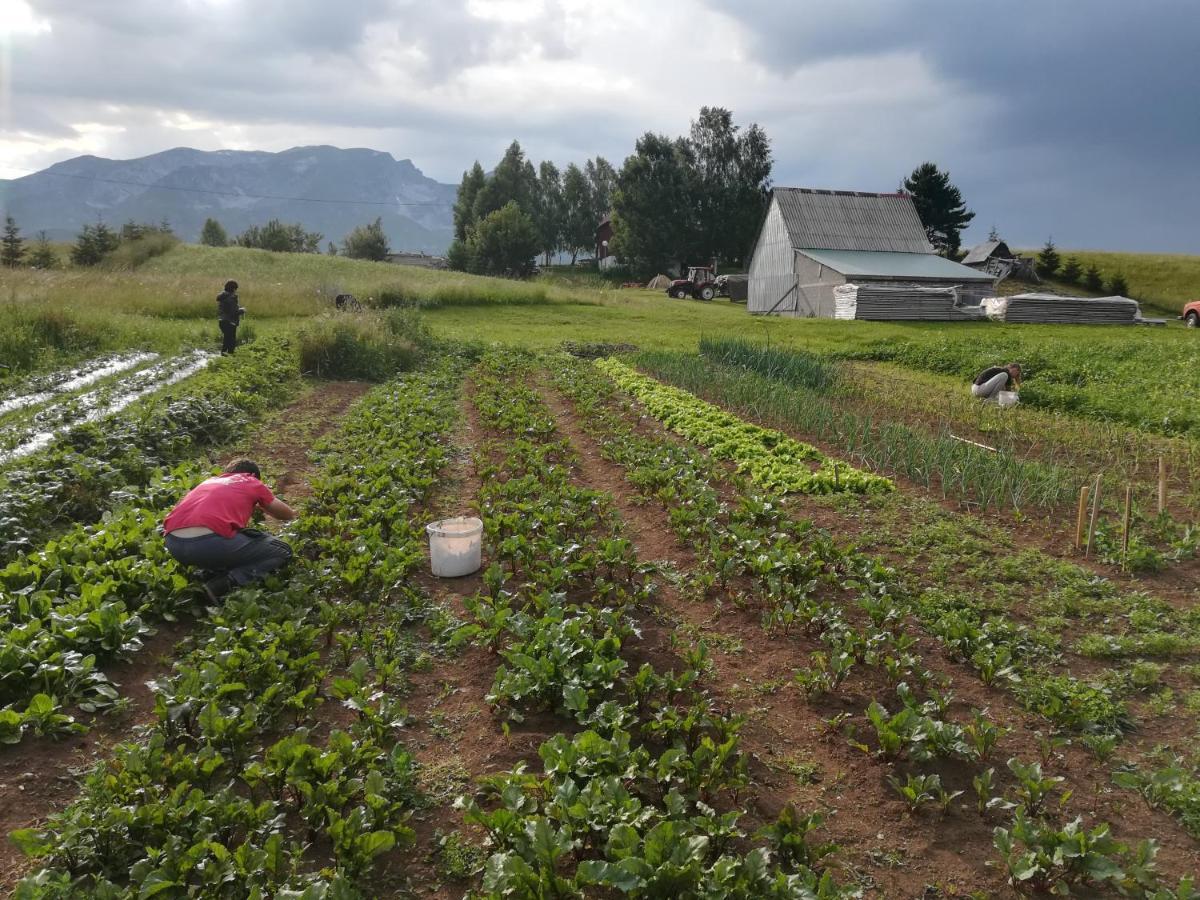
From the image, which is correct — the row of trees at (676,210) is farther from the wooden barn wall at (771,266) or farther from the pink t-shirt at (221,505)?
the pink t-shirt at (221,505)

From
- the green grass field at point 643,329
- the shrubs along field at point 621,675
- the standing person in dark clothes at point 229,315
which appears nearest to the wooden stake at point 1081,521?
the shrubs along field at point 621,675

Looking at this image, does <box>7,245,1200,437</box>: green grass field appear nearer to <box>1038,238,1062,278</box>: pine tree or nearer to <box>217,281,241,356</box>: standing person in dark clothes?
<box>217,281,241,356</box>: standing person in dark clothes

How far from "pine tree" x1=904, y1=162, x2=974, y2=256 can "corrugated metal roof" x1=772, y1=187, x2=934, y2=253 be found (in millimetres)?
17437

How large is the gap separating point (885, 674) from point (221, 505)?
4602 millimetres

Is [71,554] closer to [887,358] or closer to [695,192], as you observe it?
[887,358]

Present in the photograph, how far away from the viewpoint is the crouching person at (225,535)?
5.29 m

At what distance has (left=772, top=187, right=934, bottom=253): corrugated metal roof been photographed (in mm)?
36219

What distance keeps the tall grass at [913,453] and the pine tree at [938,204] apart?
4722 centimetres

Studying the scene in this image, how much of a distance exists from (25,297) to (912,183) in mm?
52863

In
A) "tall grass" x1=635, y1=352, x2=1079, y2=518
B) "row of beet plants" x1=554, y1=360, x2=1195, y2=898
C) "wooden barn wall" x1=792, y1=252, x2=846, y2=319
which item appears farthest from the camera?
"wooden barn wall" x1=792, y1=252, x2=846, y2=319

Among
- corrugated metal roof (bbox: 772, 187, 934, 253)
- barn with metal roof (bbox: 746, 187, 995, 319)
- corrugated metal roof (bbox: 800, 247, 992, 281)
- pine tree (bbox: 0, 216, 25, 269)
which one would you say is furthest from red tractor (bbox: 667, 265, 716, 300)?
pine tree (bbox: 0, 216, 25, 269)

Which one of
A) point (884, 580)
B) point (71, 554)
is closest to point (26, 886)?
point (71, 554)

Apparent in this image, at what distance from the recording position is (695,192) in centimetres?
5897

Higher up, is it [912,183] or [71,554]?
[912,183]
